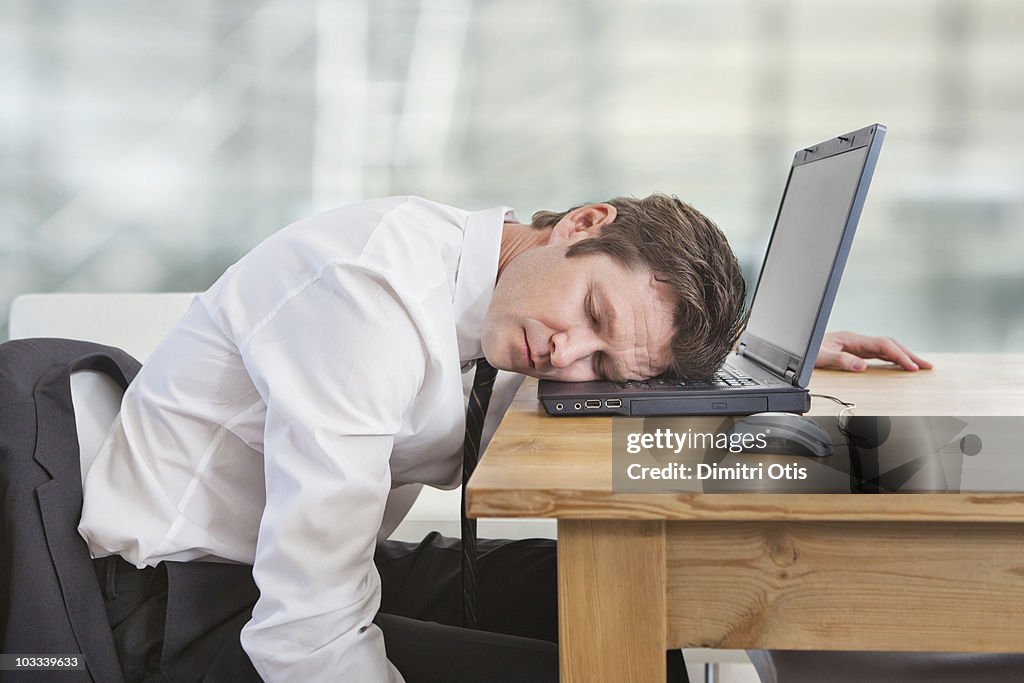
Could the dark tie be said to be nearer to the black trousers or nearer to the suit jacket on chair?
the black trousers

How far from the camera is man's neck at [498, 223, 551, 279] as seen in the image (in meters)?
1.25

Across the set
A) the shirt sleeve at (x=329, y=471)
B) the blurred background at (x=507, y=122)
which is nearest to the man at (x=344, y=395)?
the shirt sleeve at (x=329, y=471)

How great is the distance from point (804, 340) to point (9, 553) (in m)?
0.88

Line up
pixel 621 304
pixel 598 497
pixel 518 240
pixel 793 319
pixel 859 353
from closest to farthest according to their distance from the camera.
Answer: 1. pixel 598 497
2. pixel 621 304
3. pixel 793 319
4. pixel 518 240
5. pixel 859 353

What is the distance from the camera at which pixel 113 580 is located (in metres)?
1.03

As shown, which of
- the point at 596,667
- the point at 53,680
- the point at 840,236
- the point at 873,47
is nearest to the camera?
the point at 596,667

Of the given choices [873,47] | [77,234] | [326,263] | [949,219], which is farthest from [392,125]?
[326,263]

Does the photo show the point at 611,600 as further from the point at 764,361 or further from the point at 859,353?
the point at 859,353

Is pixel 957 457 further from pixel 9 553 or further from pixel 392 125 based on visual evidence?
pixel 392 125

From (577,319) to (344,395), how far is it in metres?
0.32

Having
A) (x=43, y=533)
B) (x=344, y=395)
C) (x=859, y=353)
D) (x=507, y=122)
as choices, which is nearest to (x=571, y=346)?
(x=344, y=395)

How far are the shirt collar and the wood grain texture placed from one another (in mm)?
531

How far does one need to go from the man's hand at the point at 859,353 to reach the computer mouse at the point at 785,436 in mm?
644

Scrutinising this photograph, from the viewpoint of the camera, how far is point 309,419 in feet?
2.86
